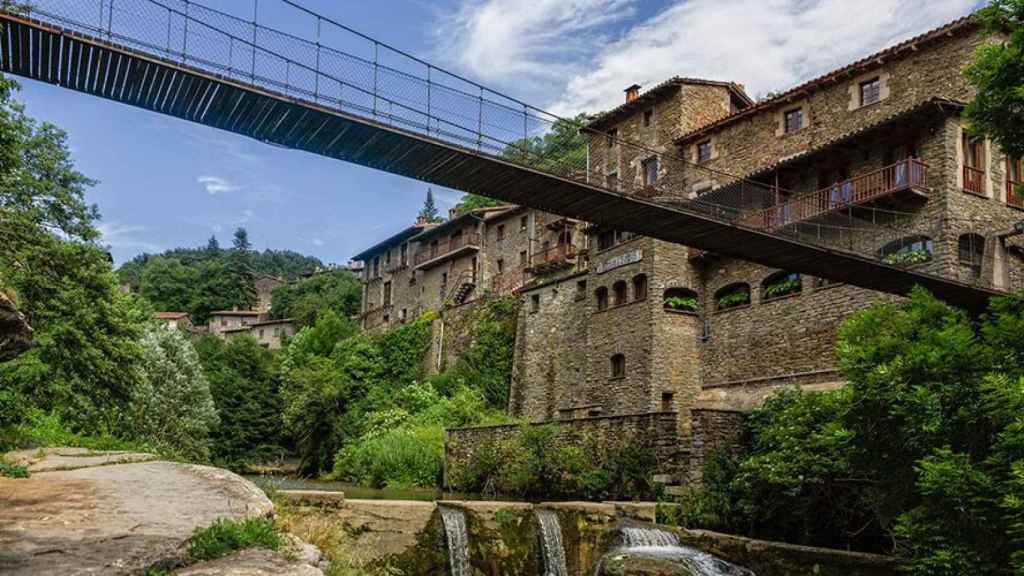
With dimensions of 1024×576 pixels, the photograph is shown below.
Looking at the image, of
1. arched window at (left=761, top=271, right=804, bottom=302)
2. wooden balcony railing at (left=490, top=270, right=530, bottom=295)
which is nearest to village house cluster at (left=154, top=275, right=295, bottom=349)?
wooden balcony railing at (left=490, top=270, right=530, bottom=295)

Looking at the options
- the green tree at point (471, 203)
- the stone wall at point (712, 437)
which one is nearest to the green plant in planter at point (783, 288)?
the stone wall at point (712, 437)

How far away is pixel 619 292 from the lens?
30.6m

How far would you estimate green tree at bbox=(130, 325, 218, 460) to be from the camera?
28.7 meters

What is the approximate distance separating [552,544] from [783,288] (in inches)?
593

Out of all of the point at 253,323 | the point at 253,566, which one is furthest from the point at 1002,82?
the point at 253,323

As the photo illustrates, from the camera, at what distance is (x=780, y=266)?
51.8ft

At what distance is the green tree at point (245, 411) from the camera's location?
45.6 m

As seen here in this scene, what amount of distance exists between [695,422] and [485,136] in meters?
8.37

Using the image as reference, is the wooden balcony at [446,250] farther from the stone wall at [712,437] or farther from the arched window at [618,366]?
the stone wall at [712,437]

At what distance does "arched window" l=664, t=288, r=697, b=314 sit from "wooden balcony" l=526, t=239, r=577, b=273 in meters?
9.12

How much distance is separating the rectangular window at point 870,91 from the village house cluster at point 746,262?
0.13ft

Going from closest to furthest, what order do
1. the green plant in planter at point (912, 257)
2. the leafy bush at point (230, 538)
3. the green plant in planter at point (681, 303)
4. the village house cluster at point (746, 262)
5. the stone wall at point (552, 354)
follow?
the leafy bush at point (230, 538) < the green plant in planter at point (912, 257) < the village house cluster at point (746, 262) < the green plant in planter at point (681, 303) < the stone wall at point (552, 354)

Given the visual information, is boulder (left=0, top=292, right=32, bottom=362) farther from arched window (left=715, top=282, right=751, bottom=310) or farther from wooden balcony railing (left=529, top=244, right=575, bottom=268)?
wooden balcony railing (left=529, top=244, right=575, bottom=268)

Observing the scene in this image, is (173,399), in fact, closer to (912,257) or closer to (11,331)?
(912,257)
